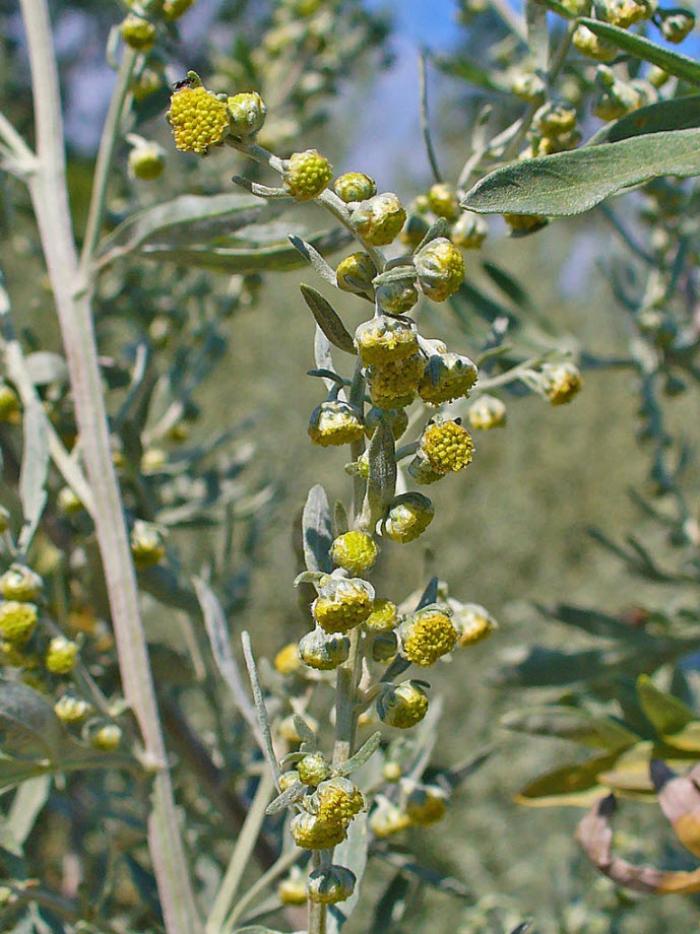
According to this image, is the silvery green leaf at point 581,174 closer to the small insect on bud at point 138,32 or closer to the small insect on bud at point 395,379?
the small insect on bud at point 395,379

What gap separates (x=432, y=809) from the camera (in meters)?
0.82

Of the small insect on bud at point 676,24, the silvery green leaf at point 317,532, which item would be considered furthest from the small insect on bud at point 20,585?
the small insect on bud at point 676,24

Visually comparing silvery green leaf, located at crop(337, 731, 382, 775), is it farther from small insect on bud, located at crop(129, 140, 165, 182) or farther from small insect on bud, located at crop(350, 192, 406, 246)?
small insect on bud, located at crop(129, 140, 165, 182)

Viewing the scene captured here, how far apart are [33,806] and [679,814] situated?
598mm

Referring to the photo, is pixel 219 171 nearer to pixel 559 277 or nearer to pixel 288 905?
pixel 288 905

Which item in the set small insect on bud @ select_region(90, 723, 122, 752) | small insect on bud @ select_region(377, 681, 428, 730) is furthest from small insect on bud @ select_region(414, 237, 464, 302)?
small insect on bud @ select_region(90, 723, 122, 752)

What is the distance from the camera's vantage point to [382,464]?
0.57m

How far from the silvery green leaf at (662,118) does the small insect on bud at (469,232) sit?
132 mm

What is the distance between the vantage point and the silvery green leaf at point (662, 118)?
0.65m

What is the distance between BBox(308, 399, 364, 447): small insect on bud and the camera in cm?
56

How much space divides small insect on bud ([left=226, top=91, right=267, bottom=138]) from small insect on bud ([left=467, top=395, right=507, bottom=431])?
0.32 m

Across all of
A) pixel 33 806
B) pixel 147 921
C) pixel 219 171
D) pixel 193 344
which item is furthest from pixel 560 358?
pixel 219 171

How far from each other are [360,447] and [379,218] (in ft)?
0.47

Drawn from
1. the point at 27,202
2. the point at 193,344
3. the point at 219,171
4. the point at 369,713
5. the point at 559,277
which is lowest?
the point at 369,713
